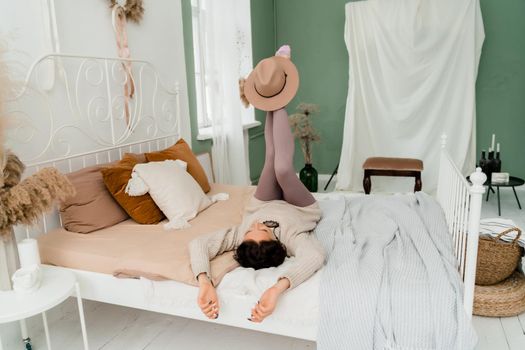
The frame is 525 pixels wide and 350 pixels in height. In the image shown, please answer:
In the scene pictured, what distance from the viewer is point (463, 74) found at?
14.1 feet

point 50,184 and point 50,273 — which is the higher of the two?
point 50,184

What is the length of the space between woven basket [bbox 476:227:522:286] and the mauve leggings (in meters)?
0.92

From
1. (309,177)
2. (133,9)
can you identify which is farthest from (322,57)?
(133,9)

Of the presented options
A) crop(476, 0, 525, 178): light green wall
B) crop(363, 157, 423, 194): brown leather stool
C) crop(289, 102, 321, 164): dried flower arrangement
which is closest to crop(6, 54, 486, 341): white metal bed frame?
crop(363, 157, 423, 194): brown leather stool

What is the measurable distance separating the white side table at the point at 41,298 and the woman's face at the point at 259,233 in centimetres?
72

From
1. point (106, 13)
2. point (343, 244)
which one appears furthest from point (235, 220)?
point (106, 13)

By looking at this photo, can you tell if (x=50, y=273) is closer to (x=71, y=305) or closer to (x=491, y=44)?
(x=71, y=305)

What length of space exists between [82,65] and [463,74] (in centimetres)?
359

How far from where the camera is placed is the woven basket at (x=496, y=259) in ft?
7.13

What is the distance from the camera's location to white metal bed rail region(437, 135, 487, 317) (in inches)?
60.4

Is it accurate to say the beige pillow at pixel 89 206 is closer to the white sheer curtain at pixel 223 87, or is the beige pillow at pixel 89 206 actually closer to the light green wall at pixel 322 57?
the white sheer curtain at pixel 223 87

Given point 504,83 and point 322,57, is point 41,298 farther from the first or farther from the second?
point 504,83

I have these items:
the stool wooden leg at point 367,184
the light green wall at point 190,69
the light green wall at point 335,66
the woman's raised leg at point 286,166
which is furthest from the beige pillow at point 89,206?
the stool wooden leg at point 367,184

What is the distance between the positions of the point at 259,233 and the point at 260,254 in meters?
0.11
